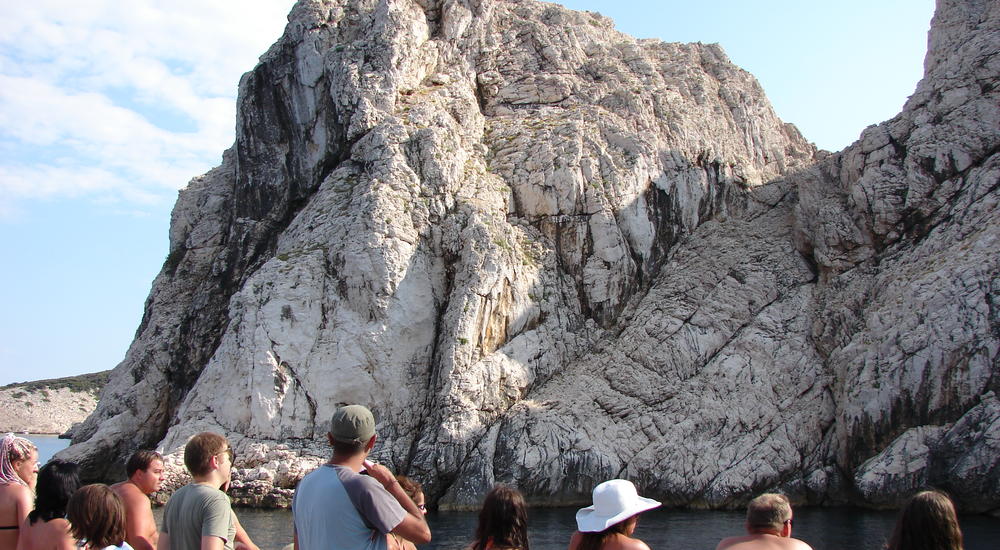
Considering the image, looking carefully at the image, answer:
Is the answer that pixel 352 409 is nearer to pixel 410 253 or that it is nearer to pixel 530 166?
pixel 410 253

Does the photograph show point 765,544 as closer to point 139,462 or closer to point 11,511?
point 139,462

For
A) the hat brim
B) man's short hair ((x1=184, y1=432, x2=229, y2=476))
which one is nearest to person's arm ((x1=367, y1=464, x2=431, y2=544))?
the hat brim

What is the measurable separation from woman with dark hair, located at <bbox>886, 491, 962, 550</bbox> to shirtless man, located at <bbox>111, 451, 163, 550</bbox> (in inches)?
235

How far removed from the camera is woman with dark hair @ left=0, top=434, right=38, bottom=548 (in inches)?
304

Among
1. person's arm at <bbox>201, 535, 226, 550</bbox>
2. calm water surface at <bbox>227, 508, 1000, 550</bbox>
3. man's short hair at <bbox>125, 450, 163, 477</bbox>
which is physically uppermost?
man's short hair at <bbox>125, 450, 163, 477</bbox>

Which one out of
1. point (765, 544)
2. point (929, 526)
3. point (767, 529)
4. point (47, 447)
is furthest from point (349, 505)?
point (47, 447)

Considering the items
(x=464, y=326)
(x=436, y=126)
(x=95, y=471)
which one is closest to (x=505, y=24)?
(x=436, y=126)

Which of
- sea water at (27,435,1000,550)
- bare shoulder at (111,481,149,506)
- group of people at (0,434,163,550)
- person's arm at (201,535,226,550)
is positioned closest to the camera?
person's arm at (201,535,226,550)

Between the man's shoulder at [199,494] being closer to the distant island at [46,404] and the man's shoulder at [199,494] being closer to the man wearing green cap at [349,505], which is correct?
the man wearing green cap at [349,505]

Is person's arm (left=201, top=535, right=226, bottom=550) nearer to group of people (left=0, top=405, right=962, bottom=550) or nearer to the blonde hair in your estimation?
group of people (left=0, top=405, right=962, bottom=550)

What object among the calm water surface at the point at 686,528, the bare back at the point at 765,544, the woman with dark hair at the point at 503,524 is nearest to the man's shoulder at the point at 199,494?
the woman with dark hair at the point at 503,524

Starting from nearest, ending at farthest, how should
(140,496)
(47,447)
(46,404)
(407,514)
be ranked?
(407,514) < (140,496) < (47,447) < (46,404)

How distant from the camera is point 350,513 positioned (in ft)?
19.4

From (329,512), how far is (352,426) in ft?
1.90
